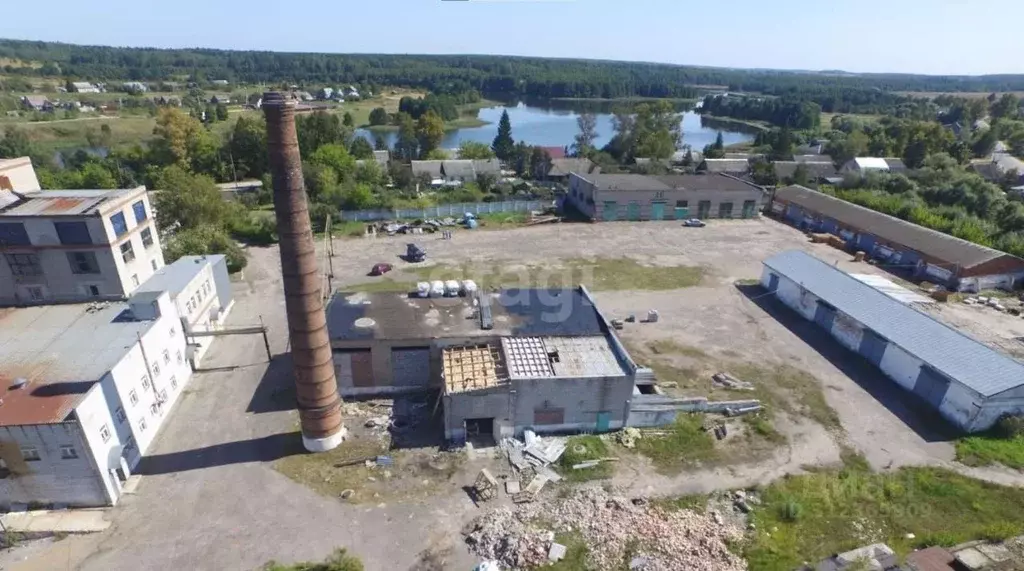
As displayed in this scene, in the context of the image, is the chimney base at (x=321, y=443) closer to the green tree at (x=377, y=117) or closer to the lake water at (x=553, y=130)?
the lake water at (x=553, y=130)

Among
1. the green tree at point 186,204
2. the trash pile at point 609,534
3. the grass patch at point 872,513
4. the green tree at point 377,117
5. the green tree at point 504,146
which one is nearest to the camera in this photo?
the trash pile at point 609,534

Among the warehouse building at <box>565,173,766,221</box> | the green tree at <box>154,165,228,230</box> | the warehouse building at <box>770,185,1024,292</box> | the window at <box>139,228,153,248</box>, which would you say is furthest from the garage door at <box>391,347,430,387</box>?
the warehouse building at <box>770,185,1024,292</box>

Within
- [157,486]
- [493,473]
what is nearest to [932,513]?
[493,473]

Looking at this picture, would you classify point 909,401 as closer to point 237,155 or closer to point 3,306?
point 3,306

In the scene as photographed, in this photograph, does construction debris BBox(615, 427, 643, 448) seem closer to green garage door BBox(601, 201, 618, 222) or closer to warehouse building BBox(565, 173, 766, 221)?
warehouse building BBox(565, 173, 766, 221)

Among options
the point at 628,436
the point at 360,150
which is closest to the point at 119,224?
the point at 628,436

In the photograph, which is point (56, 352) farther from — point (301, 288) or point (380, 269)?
point (380, 269)

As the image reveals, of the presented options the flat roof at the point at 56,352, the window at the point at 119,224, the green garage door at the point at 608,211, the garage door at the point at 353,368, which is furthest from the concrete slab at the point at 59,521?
the green garage door at the point at 608,211
